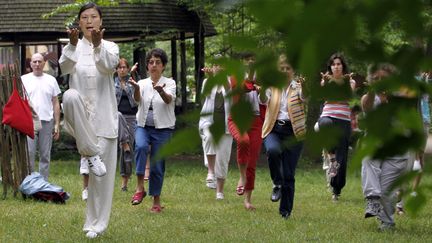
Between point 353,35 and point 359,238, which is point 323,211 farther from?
point 353,35

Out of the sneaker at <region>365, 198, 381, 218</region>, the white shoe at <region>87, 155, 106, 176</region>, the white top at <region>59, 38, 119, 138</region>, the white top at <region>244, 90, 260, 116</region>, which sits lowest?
the sneaker at <region>365, 198, 381, 218</region>

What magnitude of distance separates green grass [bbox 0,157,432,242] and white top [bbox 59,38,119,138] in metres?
0.77

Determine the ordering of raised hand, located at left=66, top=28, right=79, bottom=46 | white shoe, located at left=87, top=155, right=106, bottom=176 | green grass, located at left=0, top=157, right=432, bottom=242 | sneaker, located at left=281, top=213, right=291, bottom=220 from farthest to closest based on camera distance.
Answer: sneaker, located at left=281, top=213, right=291, bottom=220, green grass, located at left=0, top=157, right=432, bottom=242, white shoe, located at left=87, top=155, right=106, bottom=176, raised hand, located at left=66, top=28, right=79, bottom=46

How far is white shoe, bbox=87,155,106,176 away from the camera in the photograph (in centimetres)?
866

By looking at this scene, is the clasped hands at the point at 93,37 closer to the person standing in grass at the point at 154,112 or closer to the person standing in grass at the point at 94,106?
the person standing in grass at the point at 94,106

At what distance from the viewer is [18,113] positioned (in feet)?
44.6

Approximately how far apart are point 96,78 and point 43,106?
589cm

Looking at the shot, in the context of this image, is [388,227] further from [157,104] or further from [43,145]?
[43,145]

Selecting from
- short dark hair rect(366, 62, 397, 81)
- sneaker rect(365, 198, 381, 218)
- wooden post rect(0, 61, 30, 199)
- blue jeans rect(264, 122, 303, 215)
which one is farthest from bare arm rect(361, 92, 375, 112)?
wooden post rect(0, 61, 30, 199)

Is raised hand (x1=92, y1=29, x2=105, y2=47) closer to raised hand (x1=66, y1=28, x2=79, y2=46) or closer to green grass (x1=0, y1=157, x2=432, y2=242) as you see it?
raised hand (x1=66, y1=28, x2=79, y2=46)

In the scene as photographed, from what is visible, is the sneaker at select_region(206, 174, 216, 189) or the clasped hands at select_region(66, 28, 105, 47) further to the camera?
the sneaker at select_region(206, 174, 216, 189)

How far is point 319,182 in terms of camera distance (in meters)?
18.0

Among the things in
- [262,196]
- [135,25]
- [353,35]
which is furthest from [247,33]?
[135,25]

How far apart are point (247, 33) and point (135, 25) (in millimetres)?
23826
